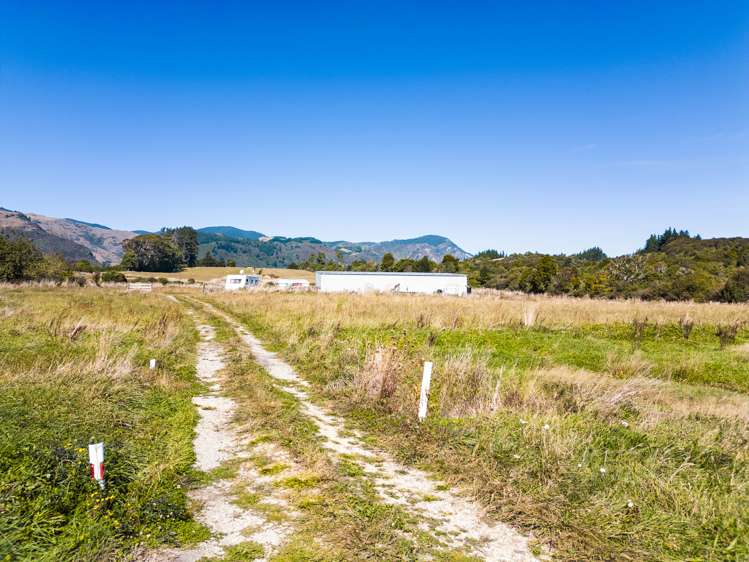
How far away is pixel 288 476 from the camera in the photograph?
5.70m

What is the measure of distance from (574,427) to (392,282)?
47562 mm

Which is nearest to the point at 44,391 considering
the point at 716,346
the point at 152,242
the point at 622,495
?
the point at 622,495

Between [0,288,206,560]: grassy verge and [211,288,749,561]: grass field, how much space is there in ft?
10.3

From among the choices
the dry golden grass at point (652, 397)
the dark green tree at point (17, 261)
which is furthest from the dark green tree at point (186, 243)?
the dry golden grass at point (652, 397)

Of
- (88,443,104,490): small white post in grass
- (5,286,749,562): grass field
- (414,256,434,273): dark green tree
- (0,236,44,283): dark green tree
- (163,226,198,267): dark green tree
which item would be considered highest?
(163,226,198,267): dark green tree

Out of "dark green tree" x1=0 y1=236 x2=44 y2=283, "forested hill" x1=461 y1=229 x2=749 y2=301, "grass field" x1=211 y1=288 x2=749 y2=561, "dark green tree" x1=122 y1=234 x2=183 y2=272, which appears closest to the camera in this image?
"grass field" x1=211 y1=288 x2=749 y2=561

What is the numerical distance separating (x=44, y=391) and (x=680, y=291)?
188 ft

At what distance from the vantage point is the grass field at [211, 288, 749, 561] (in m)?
4.67

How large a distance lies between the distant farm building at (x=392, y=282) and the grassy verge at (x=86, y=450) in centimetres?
4021

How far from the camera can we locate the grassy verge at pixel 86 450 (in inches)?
161

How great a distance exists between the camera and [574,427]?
272 inches

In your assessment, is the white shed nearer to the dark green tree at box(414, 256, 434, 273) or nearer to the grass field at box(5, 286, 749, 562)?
the grass field at box(5, 286, 749, 562)

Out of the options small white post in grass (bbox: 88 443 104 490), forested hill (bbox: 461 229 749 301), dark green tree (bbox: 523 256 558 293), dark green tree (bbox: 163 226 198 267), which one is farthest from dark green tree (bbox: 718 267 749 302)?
dark green tree (bbox: 163 226 198 267)

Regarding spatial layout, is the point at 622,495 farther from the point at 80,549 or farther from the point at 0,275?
the point at 0,275
